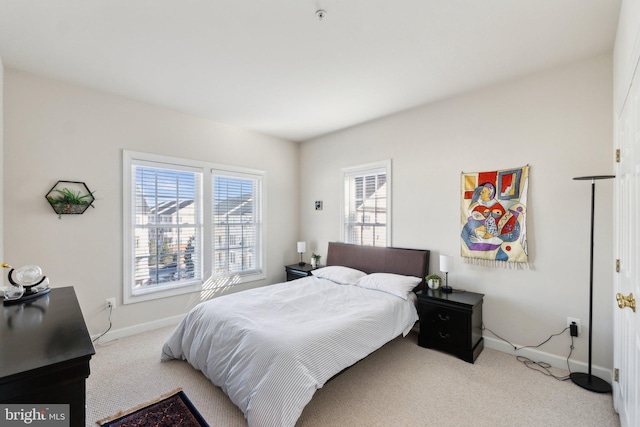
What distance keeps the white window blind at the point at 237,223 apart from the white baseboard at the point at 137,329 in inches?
31.6

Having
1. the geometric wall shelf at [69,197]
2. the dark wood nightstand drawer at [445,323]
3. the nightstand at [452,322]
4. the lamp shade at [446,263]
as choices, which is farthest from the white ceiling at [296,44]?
the dark wood nightstand drawer at [445,323]

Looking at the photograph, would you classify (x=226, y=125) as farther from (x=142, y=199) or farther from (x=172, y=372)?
(x=172, y=372)

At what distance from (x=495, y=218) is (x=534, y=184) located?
0.45 m

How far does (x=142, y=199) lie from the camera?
3.41m

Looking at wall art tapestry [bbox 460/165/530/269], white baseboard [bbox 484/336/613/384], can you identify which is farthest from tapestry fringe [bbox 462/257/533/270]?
white baseboard [bbox 484/336/613/384]

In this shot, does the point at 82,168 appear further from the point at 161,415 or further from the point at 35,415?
the point at 35,415

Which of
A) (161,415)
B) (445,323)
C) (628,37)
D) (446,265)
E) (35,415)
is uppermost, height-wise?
(628,37)

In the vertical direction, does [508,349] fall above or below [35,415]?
below

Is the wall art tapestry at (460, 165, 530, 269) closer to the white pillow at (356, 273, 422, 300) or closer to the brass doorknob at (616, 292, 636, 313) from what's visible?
the white pillow at (356, 273, 422, 300)

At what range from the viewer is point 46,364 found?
36.5 inches

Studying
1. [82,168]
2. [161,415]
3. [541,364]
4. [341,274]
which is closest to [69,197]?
[82,168]

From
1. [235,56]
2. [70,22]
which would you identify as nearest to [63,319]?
[70,22]

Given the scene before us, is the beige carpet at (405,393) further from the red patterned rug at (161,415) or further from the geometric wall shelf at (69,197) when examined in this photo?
the geometric wall shelf at (69,197)

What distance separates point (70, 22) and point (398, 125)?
10.8 feet
